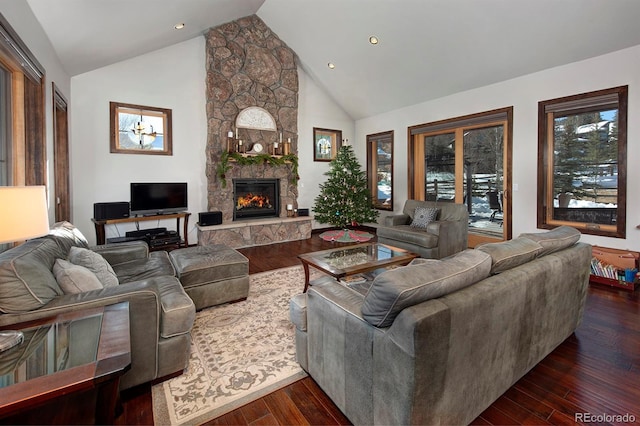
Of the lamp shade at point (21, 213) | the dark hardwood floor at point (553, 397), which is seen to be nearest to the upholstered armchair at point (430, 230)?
the dark hardwood floor at point (553, 397)

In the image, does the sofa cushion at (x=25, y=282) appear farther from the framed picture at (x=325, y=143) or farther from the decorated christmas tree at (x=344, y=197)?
the framed picture at (x=325, y=143)

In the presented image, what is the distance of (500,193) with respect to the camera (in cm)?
535

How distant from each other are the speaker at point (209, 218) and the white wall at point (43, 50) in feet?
7.44

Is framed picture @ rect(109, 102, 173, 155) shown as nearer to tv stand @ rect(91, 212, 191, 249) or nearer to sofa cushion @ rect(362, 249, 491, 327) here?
tv stand @ rect(91, 212, 191, 249)

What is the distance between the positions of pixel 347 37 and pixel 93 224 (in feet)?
17.1

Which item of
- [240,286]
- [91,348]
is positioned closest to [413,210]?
[240,286]

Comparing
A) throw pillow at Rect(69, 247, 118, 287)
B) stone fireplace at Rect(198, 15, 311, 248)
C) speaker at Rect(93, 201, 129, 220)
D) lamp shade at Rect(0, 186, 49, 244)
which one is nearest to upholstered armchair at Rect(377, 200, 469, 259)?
stone fireplace at Rect(198, 15, 311, 248)

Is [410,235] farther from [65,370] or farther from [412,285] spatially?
[65,370]

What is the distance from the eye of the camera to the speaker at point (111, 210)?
4.70 metres

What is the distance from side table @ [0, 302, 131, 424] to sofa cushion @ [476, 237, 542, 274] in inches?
71.5

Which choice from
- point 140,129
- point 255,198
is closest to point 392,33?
point 255,198

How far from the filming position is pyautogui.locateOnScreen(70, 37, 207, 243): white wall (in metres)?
4.91

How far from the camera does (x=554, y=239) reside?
221 centimetres

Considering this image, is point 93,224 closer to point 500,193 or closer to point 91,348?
point 91,348
